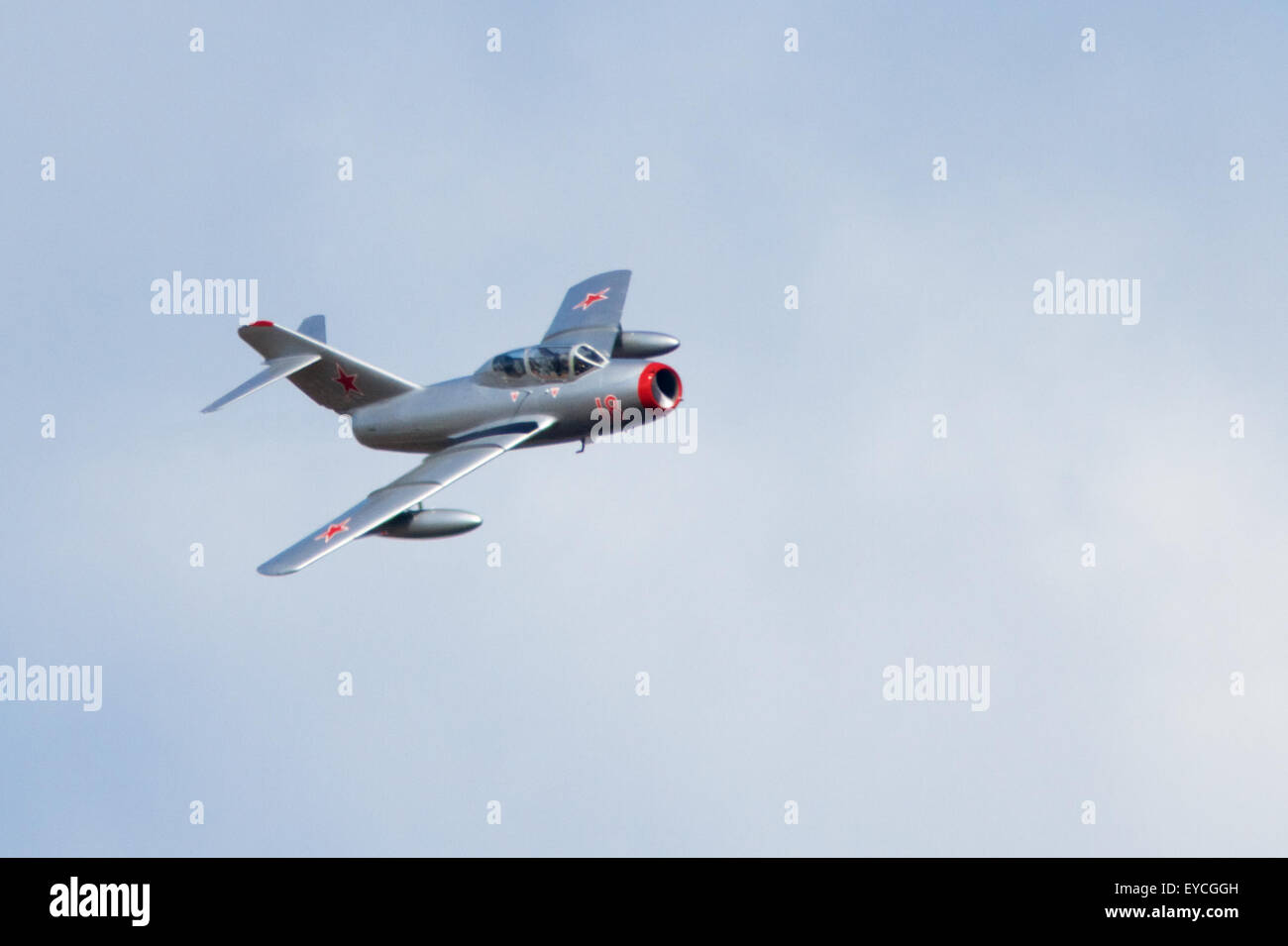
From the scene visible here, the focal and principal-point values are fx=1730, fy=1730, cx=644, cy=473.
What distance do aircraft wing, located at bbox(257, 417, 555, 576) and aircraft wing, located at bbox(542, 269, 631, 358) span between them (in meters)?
4.90

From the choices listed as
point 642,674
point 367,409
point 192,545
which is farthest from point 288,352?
point 642,674

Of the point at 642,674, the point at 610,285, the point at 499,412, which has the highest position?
the point at 610,285

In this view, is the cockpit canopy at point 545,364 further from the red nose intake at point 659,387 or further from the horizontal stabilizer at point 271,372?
the horizontal stabilizer at point 271,372

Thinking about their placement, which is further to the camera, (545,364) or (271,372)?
(271,372)

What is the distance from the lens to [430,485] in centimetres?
4950

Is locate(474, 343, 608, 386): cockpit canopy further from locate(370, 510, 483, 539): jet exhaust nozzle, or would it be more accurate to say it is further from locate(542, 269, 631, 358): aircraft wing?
locate(370, 510, 483, 539): jet exhaust nozzle

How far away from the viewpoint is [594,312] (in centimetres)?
5666

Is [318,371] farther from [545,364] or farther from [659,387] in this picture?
[659,387]

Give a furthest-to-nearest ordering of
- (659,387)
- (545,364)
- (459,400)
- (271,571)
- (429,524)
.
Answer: (459,400) < (545,364) < (659,387) < (429,524) < (271,571)

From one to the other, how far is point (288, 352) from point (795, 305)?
16.3 metres

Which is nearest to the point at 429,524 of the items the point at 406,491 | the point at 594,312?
the point at 406,491

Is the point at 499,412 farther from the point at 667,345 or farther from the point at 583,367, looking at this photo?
the point at 667,345

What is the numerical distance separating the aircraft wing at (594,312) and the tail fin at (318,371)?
5632 millimetres

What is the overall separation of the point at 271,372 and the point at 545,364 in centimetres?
957
